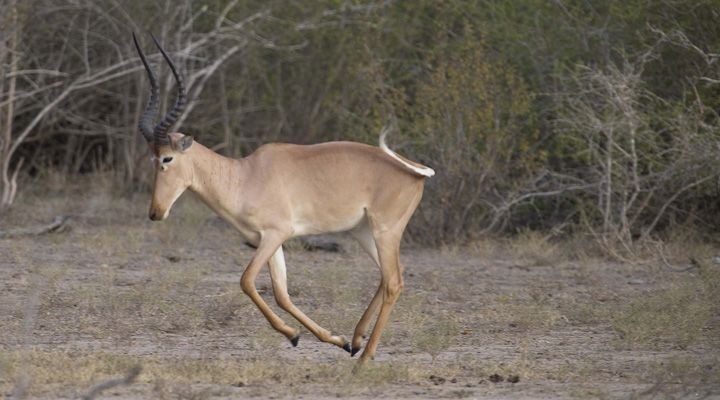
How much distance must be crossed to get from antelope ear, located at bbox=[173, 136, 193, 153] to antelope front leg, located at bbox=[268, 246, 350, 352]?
2.99 ft

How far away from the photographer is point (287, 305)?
8086mm

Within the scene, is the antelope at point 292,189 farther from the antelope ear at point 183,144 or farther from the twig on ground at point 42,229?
the twig on ground at point 42,229

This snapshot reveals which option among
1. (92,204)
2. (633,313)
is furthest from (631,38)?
(92,204)

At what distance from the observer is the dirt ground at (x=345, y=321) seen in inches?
279

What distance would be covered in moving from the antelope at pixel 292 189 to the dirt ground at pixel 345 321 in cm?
71

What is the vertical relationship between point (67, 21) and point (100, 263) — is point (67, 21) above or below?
above

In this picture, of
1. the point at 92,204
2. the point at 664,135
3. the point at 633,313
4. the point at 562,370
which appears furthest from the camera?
the point at 92,204

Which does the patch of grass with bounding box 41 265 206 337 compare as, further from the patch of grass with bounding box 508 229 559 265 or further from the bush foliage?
the bush foliage

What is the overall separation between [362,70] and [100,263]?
4.29 m

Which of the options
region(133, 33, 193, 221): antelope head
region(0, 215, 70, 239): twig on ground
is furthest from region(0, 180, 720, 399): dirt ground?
region(133, 33, 193, 221): antelope head

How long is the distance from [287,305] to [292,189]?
79 cm

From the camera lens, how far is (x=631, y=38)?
14.1 metres

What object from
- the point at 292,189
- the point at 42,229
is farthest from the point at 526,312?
the point at 42,229

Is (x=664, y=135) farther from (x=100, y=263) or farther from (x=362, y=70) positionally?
(x=100, y=263)
